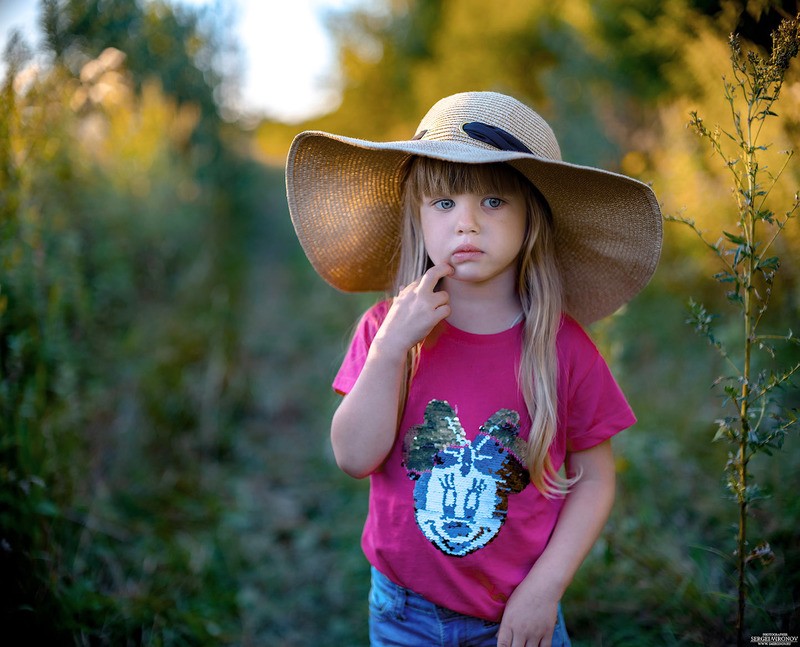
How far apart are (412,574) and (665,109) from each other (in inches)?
195

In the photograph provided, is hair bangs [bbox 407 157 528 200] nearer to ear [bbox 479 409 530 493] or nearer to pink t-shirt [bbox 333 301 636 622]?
pink t-shirt [bbox 333 301 636 622]

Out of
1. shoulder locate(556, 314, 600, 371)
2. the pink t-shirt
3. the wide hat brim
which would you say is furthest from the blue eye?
shoulder locate(556, 314, 600, 371)

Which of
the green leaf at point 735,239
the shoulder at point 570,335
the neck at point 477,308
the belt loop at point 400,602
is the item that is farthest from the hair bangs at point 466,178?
the belt loop at point 400,602

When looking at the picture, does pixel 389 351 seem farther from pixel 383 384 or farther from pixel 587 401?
pixel 587 401

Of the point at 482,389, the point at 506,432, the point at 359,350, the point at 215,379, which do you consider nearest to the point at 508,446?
the point at 506,432

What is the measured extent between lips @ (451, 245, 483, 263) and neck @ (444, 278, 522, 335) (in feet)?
0.43

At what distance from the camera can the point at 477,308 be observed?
64.5 inches

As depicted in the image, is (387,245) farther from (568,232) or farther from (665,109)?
(665,109)

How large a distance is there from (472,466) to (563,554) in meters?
0.29

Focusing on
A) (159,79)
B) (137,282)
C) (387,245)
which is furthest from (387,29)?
(387,245)

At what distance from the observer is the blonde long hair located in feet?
5.02

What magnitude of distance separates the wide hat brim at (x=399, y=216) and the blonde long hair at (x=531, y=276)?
0.05m

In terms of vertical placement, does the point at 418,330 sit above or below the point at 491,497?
above

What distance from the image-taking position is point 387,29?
14.2m
